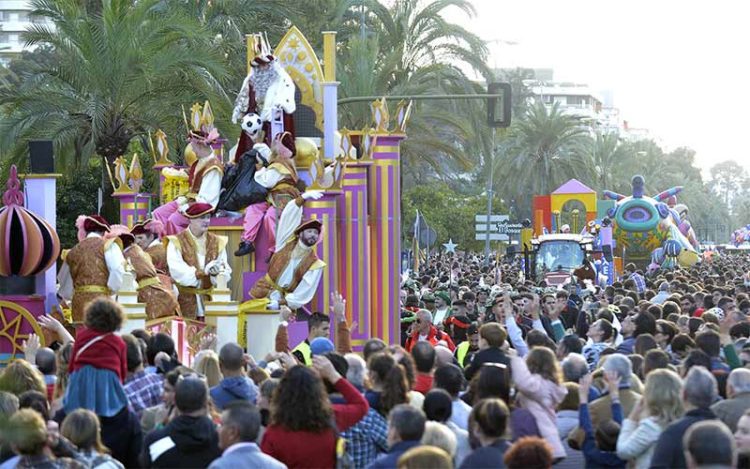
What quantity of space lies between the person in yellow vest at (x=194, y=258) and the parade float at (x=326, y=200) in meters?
0.35

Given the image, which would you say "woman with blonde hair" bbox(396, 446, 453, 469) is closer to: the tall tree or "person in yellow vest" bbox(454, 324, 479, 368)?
"person in yellow vest" bbox(454, 324, 479, 368)

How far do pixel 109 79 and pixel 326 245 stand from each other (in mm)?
7654

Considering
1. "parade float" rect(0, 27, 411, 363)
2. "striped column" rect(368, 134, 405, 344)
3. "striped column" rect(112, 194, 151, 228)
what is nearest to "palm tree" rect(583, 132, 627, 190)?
"striped column" rect(112, 194, 151, 228)

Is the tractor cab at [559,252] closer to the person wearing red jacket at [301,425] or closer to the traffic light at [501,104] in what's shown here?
the traffic light at [501,104]

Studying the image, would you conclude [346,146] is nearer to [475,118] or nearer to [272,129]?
[272,129]

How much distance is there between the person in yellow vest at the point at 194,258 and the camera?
53.7 feet

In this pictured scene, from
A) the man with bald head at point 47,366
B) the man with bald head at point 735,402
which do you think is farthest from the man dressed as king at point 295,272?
the man with bald head at point 735,402

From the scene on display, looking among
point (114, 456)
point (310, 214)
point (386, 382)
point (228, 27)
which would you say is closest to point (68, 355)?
point (114, 456)

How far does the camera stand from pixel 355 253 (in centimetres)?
1916

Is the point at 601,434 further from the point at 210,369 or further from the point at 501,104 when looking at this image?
the point at 501,104

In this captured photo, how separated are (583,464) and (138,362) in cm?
288

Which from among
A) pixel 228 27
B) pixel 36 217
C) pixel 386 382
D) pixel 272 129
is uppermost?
pixel 228 27

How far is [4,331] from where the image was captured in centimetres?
1441

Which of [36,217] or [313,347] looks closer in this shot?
[313,347]
